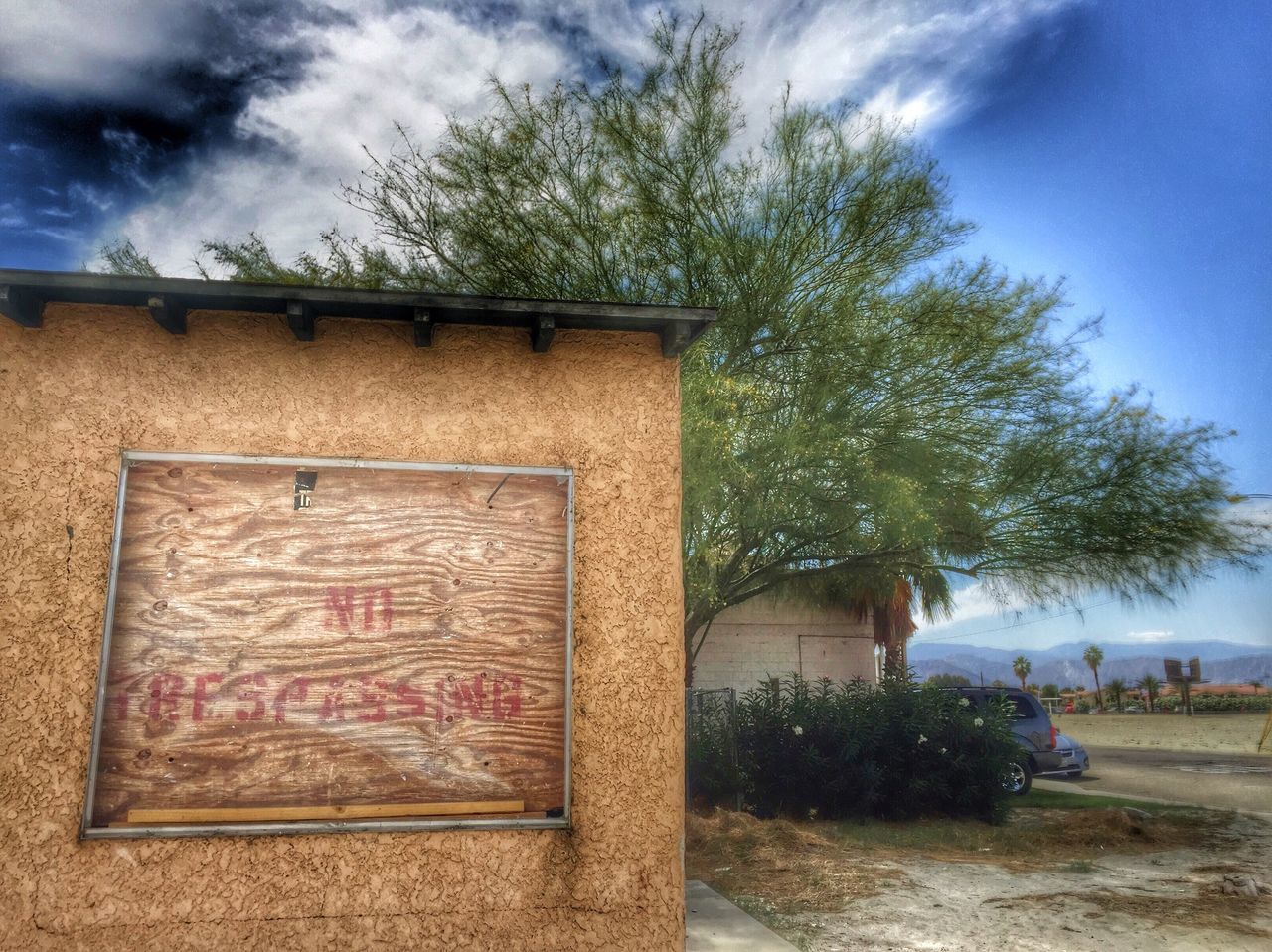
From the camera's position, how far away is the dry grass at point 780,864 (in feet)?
27.1

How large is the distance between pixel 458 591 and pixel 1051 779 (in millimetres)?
15472

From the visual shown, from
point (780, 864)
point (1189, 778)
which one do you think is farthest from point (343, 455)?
point (1189, 778)

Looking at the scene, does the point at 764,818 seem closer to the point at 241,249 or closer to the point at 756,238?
the point at 756,238

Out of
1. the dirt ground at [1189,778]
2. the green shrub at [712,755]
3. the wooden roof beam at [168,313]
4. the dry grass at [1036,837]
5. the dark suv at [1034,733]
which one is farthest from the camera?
the dark suv at [1034,733]

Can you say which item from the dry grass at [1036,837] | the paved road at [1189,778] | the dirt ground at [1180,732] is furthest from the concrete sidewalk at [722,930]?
the dirt ground at [1180,732]

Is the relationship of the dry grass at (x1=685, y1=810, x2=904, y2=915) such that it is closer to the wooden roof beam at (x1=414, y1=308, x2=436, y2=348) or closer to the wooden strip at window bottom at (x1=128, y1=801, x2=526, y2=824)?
the wooden strip at window bottom at (x1=128, y1=801, x2=526, y2=824)

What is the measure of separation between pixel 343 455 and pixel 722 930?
429cm

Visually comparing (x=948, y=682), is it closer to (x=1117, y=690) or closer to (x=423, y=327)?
(x=423, y=327)

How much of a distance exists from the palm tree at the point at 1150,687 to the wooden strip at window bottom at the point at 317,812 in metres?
55.4

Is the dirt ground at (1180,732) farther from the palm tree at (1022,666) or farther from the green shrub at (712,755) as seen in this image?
the palm tree at (1022,666)

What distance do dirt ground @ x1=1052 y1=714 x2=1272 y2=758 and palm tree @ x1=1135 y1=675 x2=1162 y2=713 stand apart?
4850 mm

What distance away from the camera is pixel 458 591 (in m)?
4.35

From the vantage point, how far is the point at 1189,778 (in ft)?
54.0

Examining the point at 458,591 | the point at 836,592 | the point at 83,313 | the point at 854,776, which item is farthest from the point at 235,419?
the point at 836,592
